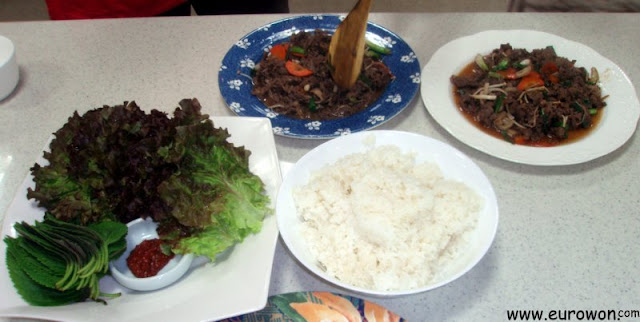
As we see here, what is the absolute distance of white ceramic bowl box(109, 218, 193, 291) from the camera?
1.16 metres

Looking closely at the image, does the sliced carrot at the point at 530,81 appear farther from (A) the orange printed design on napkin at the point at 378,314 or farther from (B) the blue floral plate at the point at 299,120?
(A) the orange printed design on napkin at the point at 378,314

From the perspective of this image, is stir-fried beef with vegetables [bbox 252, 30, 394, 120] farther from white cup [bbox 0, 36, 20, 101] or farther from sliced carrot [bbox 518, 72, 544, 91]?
white cup [bbox 0, 36, 20, 101]

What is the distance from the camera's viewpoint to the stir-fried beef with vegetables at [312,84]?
169cm

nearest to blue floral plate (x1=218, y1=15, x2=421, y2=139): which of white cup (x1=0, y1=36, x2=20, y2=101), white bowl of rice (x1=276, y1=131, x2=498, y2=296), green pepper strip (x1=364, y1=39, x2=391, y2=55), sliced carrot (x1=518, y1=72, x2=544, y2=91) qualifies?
green pepper strip (x1=364, y1=39, x2=391, y2=55)

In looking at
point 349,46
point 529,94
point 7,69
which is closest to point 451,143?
point 529,94

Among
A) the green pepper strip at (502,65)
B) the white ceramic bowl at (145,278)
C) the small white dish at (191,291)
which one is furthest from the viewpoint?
the green pepper strip at (502,65)

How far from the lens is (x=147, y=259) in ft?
3.93

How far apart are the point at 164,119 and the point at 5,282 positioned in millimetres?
540

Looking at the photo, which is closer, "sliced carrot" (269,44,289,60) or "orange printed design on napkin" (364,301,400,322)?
"orange printed design on napkin" (364,301,400,322)

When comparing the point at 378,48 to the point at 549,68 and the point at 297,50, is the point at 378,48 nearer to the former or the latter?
the point at 297,50

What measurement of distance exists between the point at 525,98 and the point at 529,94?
0.07 ft

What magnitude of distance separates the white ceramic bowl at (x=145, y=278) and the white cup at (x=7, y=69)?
3.19 feet

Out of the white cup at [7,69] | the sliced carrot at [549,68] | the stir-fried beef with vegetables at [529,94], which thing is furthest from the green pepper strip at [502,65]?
the white cup at [7,69]

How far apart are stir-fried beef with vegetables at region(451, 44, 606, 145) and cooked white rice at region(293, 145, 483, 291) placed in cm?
46
